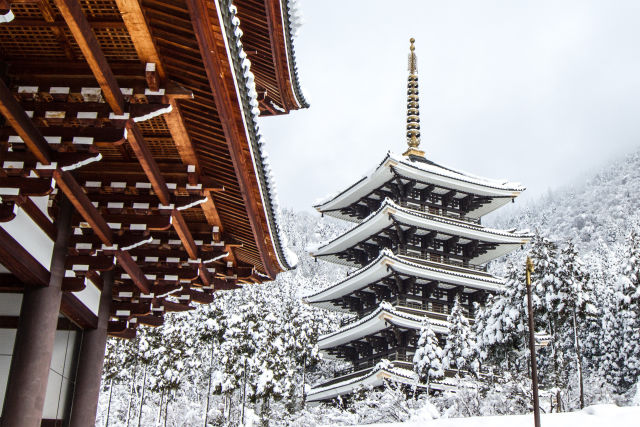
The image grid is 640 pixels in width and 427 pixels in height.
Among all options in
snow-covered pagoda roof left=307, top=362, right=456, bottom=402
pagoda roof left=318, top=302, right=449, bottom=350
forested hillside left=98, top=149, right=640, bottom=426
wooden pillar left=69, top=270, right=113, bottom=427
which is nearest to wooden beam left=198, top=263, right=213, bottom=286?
wooden pillar left=69, top=270, right=113, bottom=427

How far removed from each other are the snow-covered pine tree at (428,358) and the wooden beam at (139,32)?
24494 millimetres

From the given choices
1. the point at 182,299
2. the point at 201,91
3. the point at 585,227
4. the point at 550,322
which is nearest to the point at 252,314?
the point at 550,322

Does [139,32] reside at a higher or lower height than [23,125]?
higher

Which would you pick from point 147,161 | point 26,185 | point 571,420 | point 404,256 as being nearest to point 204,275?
point 147,161

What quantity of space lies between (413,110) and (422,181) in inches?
325

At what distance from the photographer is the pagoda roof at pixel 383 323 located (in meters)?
31.8

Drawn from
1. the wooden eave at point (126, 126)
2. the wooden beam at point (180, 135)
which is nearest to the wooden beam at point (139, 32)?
the wooden eave at point (126, 126)

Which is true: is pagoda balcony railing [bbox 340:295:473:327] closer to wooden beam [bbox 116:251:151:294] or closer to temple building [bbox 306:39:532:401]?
temple building [bbox 306:39:532:401]

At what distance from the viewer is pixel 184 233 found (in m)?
10.3

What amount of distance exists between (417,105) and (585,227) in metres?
117

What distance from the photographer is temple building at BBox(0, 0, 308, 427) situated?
6496 mm

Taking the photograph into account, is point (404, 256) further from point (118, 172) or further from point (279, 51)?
point (118, 172)

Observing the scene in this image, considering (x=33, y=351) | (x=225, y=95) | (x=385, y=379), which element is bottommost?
(x=33, y=351)

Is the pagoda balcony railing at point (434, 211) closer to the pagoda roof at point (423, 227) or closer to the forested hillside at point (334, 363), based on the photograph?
the pagoda roof at point (423, 227)
